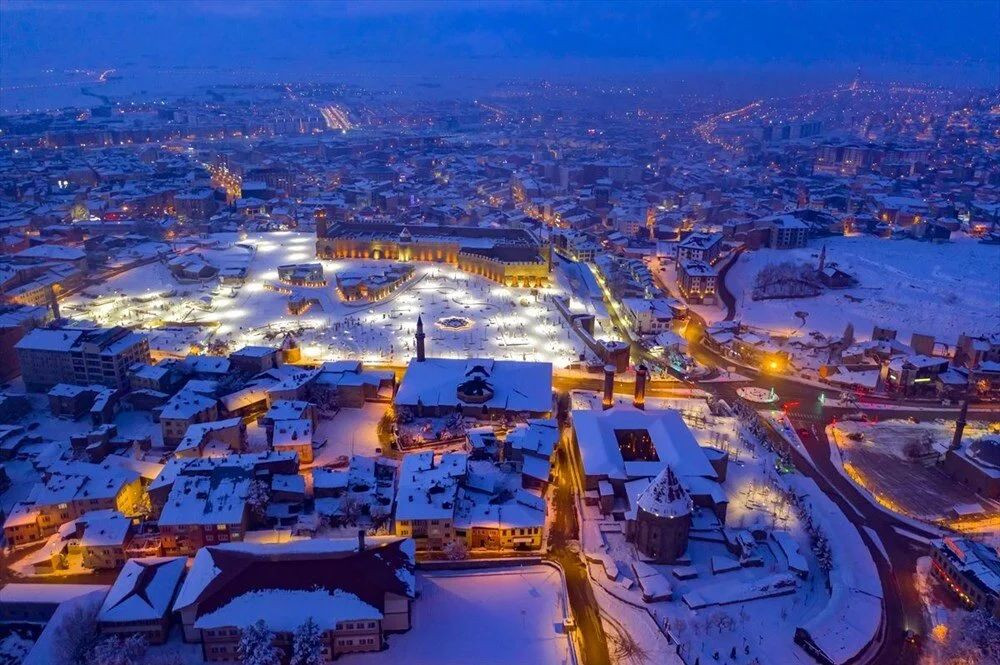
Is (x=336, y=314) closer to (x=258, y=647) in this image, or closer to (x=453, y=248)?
(x=453, y=248)

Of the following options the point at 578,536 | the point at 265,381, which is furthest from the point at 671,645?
the point at 265,381

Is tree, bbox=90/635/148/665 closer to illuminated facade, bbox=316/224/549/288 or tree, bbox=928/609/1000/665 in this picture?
tree, bbox=928/609/1000/665

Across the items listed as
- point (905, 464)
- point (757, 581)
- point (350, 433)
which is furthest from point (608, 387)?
point (905, 464)

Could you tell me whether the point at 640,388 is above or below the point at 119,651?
above

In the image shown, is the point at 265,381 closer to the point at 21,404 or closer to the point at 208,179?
the point at 21,404

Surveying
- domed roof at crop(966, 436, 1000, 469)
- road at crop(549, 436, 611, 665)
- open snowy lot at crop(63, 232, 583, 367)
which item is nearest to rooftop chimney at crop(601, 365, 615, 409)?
road at crop(549, 436, 611, 665)

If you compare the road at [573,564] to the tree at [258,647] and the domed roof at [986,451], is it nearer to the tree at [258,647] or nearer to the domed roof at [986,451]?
the tree at [258,647]
